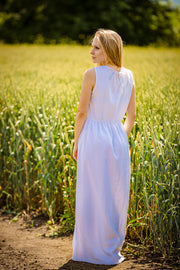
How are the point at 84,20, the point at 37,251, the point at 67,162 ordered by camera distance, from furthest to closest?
the point at 84,20
the point at 67,162
the point at 37,251

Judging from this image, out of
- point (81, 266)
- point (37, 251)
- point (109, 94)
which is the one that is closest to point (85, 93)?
point (109, 94)

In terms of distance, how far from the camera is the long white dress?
275cm

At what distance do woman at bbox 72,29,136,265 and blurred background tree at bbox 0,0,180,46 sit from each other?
19.9 m

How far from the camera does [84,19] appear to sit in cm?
2303

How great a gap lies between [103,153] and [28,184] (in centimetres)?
157

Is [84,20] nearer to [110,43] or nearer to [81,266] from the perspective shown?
[110,43]

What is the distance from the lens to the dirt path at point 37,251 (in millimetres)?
2893

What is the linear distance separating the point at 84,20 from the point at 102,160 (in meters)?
21.5

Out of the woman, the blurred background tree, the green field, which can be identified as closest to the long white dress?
the woman

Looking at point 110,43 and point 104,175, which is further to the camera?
point 104,175

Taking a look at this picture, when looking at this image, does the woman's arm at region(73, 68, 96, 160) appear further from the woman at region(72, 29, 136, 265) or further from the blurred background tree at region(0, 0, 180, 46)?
the blurred background tree at region(0, 0, 180, 46)

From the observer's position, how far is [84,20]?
22938mm

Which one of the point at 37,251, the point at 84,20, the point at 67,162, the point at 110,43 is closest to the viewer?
the point at 110,43

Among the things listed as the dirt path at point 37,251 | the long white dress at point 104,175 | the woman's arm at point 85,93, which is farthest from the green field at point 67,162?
the woman's arm at point 85,93
